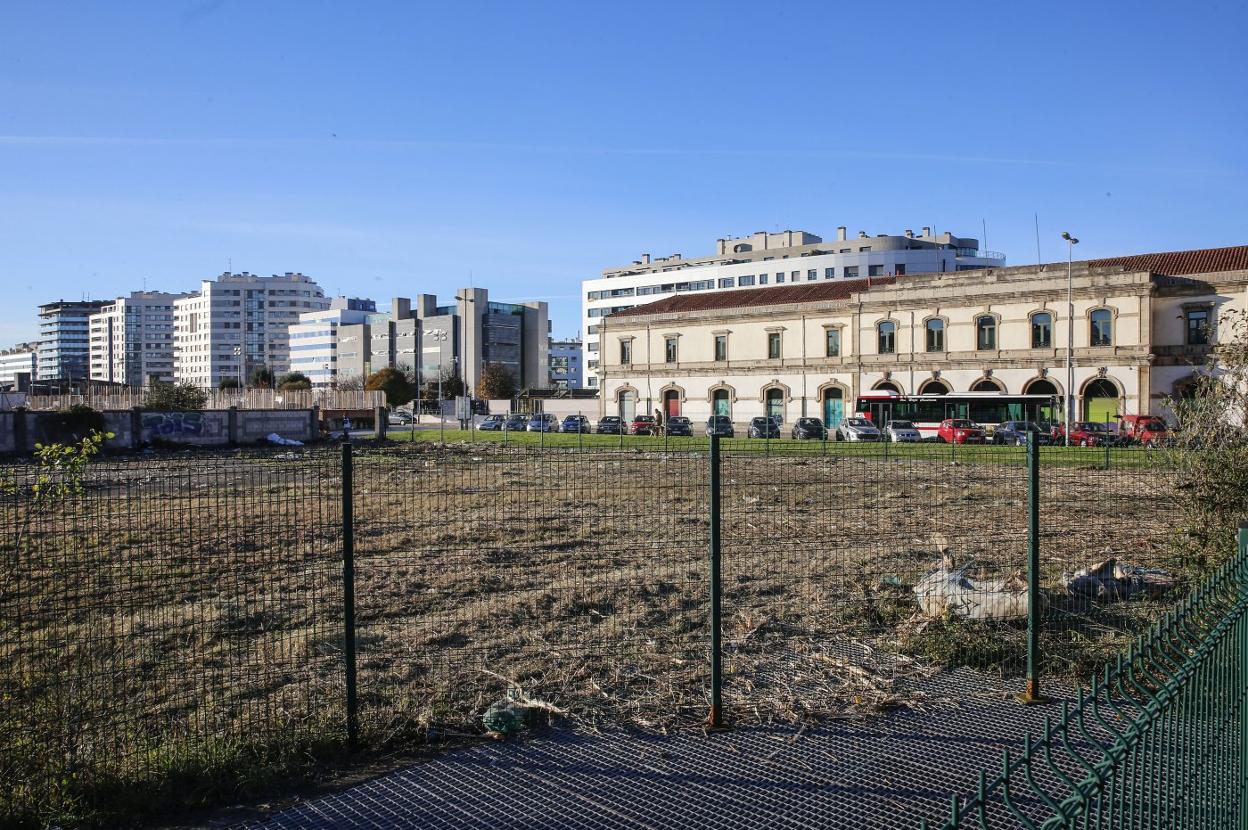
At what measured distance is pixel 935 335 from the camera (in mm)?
56844

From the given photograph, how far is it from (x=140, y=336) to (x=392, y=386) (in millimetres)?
114885

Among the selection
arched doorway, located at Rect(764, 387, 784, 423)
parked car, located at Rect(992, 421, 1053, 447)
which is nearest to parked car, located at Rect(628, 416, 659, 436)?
arched doorway, located at Rect(764, 387, 784, 423)

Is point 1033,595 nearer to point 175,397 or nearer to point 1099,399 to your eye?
point 1099,399

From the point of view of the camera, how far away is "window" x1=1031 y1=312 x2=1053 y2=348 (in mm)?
53062

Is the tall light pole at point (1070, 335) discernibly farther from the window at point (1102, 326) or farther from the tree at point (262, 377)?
the tree at point (262, 377)

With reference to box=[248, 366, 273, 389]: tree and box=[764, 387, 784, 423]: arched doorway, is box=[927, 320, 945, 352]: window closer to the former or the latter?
box=[764, 387, 784, 423]: arched doorway

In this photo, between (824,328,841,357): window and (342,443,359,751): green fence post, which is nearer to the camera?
(342,443,359,751): green fence post

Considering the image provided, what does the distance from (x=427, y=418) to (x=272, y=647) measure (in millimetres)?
88228

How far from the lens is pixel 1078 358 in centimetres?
5175

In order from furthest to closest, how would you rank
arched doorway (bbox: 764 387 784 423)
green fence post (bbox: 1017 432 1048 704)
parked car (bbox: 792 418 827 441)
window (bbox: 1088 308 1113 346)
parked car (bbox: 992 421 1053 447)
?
arched doorway (bbox: 764 387 784 423) < window (bbox: 1088 308 1113 346) < parked car (bbox: 792 418 827 441) < parked car (bbox: 992 421 1053 447) < green fence post (bbox: 1017 432 1048 704)

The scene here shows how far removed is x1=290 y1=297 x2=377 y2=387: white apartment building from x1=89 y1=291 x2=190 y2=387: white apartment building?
40.5 m

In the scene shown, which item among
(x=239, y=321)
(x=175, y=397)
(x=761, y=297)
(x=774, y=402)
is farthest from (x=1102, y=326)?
(x=239, y=321)

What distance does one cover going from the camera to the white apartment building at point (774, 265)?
334ft

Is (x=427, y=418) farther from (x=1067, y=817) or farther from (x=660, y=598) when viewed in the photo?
(x=1067, y=817)
